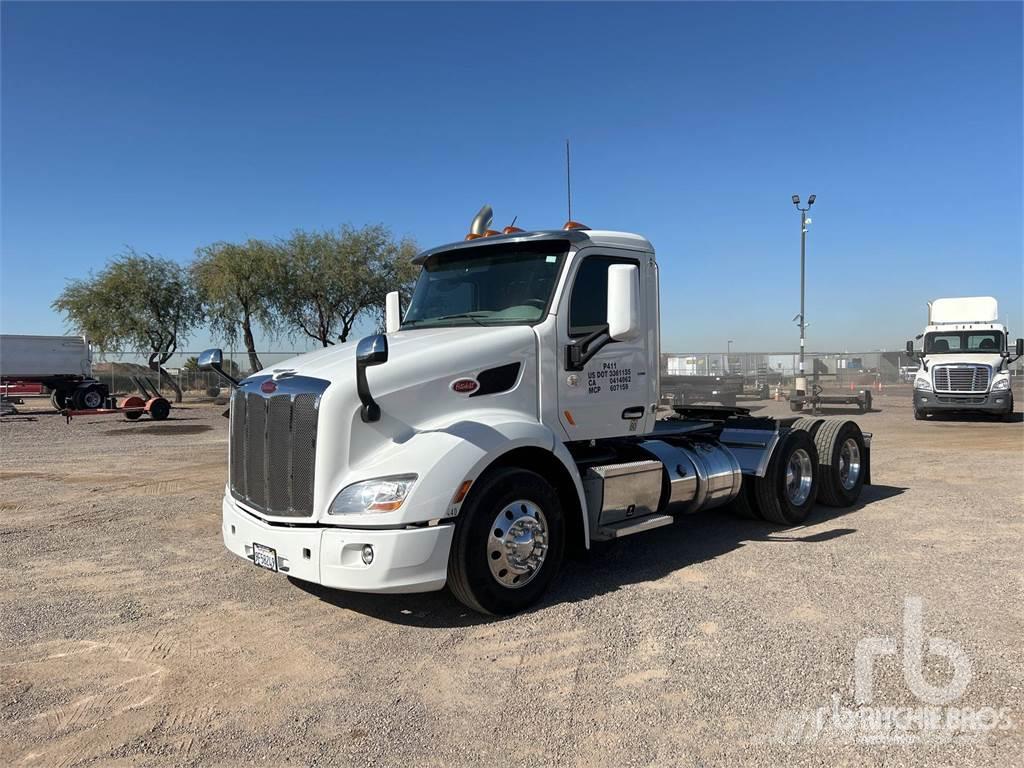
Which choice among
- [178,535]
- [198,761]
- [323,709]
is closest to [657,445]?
[323,709]

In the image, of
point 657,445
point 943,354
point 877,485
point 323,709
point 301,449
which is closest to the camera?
point 323,709

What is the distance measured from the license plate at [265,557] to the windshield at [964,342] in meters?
21.1

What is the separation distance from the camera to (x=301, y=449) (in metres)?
4.37

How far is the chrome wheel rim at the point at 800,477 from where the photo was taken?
24.4 ft

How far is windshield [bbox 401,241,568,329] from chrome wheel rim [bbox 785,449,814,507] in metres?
3.66

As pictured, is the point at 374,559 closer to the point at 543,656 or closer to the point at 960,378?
the point at 543,656

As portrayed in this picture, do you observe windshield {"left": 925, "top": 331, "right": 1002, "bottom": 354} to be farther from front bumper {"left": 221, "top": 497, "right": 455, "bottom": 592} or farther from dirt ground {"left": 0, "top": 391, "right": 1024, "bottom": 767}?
front bumper {"left": 221, "top": 497, "right": 455, "bottom": 592}

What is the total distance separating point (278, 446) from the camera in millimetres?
4516

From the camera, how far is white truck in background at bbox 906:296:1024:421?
1908 cm

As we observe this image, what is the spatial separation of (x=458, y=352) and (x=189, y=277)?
33280mm

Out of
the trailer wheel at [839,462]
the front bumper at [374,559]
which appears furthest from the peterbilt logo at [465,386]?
the trailer wheel at [839,462]

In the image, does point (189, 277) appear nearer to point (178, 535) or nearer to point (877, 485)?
point (178, 535)

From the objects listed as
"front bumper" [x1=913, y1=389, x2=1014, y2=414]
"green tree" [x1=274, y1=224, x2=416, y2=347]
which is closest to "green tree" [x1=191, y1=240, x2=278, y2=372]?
"green tree" [x1=274, y1=224, x2=416, y2=347]

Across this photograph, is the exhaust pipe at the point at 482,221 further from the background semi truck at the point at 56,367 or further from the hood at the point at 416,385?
the background semi truck at the point at 56,367
